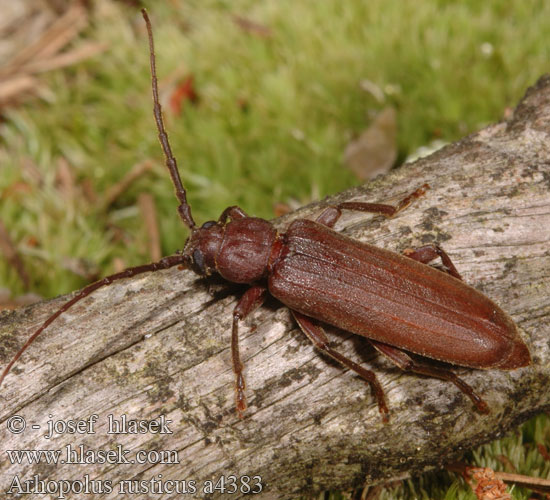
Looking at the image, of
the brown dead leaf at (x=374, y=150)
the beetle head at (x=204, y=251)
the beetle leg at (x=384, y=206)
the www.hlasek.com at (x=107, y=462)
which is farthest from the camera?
the brown dead leaf at (x=374, y=150)

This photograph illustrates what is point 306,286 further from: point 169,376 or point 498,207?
point 498,207

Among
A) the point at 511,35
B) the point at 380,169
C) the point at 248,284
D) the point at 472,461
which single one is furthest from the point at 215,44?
the point at 472,461

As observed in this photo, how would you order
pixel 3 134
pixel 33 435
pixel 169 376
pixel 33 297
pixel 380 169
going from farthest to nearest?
pixel 3 134
pixel 380 169
pixel 33 297
pixel 169 376
pixel 33 435

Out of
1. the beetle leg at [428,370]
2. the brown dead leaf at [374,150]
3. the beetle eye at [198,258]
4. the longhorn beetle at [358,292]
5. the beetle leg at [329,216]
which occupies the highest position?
the brown dead leaf at [374,150]

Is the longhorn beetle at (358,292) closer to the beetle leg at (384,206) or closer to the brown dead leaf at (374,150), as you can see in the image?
the beetle leg at (384,206)

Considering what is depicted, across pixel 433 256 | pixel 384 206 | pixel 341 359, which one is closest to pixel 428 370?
pixel 341 359

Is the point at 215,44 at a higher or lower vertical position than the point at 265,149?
higher

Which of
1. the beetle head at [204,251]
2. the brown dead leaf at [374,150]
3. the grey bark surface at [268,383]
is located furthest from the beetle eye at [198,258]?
the brown dead leaf at [374,150]

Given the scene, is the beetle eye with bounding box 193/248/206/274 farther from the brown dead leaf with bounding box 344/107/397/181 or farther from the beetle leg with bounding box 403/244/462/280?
the brown dead leaf with bounding box 344/107/397/181
